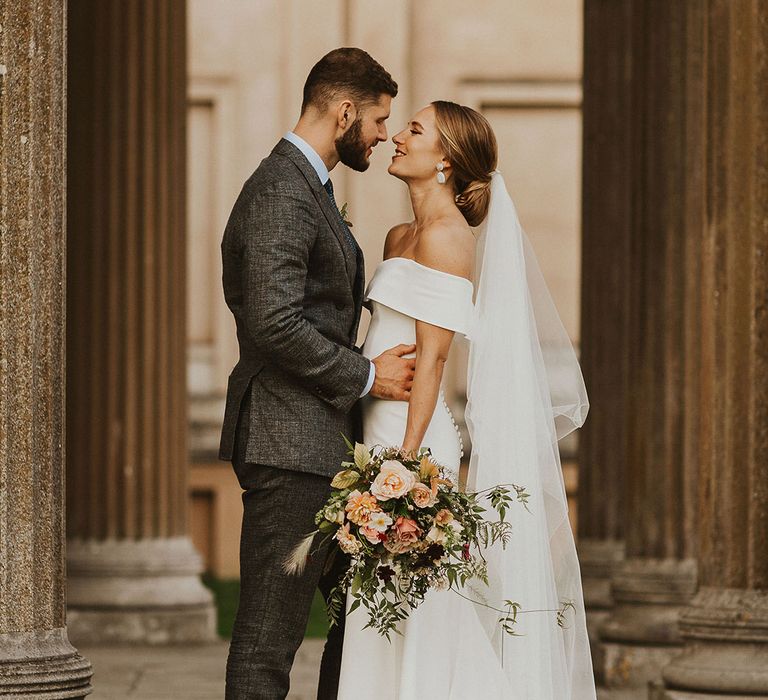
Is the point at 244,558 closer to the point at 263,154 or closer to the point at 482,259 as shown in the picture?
the point at 482,259

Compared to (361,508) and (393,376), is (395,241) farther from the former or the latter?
(361,508)

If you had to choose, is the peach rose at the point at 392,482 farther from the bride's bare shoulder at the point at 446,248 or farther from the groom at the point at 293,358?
the bride's bare shoulder at the point at 446,248

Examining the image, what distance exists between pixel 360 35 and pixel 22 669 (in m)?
14.4

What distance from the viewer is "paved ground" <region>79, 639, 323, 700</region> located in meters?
9.62

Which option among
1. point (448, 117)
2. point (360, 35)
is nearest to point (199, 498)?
point (360, 35)

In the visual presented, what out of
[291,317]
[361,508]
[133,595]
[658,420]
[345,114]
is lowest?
[133,595]

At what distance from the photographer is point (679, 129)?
10.3 meters

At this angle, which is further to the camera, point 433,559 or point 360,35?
point 360,35

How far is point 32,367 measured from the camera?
18.9 ft

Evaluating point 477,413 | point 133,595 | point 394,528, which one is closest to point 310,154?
point 477,413

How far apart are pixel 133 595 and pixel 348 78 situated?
7.05 m

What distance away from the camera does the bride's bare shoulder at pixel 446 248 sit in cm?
607

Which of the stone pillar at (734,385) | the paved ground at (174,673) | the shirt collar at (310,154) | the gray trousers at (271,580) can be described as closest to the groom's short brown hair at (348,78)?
the shirt collar at (310,154)

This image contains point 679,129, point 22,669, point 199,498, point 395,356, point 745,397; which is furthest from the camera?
point 199,498
